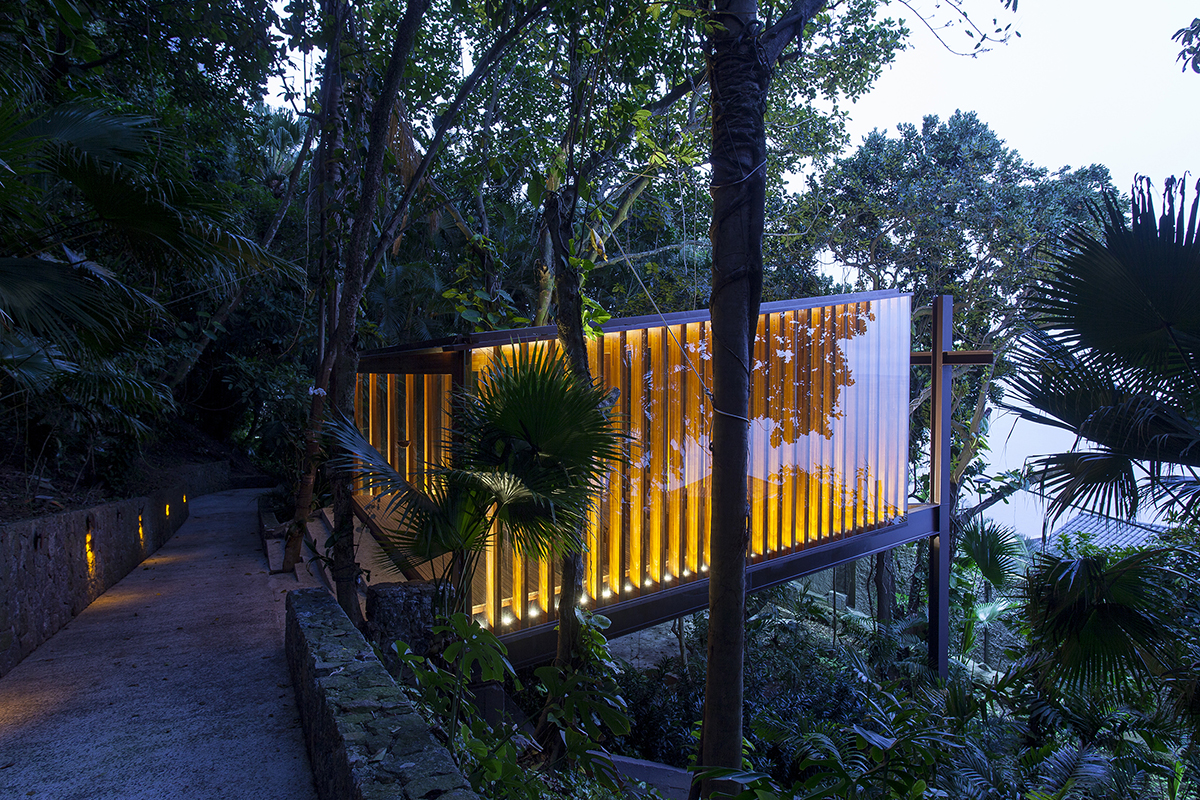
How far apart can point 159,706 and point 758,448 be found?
4.67m

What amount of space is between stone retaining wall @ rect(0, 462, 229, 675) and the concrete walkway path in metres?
0.14

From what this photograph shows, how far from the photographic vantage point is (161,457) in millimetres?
11312

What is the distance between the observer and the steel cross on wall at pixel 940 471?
23.2 feet

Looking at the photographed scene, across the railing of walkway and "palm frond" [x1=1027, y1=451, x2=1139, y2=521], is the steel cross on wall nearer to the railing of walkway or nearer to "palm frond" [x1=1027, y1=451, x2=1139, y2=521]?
the railing of walkway

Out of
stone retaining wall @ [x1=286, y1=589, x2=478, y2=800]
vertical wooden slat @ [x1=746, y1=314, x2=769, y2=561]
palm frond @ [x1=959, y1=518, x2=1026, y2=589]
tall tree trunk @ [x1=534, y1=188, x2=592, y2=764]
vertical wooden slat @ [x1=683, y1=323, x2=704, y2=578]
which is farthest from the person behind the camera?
palm frond @ [x1=959, y1=518, x2=1026, y2=589]

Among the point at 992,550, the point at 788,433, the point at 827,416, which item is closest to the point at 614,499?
the point at 788,433

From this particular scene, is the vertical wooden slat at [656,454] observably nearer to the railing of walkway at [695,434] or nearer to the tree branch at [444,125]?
the railing of walkway at [695,434]

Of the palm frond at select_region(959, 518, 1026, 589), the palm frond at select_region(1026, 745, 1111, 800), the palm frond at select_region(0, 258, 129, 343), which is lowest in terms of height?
the palm frond at select_region(1026, 745, 1111, 800)

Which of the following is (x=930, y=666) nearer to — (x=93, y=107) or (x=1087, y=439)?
(x=1087, y=439)

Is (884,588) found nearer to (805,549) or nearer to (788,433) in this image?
(805,549)

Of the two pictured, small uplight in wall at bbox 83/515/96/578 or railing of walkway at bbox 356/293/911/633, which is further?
small uplight in wall at bbox 83/515/96/578

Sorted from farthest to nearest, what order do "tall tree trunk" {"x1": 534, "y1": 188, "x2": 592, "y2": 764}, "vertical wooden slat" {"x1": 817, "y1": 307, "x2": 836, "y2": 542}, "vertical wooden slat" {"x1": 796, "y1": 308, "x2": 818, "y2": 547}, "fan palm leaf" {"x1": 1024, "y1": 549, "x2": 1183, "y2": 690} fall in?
"vertical wooden slat" {"x1": 817, "y1": 307, "x2": 836, "y2": 542} → "vertical wooden slat" {"x1": 796, "y1": 308, "x2": 818, "y2": 547} → "tall tree trunk" {"x1": 534, "y1": 188, "x2": 592, "y2": 764} → "fan palm leaf" {"x1": 1024, "y1": 549, "x2": 1183, "y2": 690}

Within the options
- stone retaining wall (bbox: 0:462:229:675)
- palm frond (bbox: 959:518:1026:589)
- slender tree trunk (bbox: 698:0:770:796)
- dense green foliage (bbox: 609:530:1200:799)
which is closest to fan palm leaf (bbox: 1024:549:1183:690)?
dense green foliage (bbox: 609:530:1200:799)

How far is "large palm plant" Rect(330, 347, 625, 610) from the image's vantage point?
2797 mm
